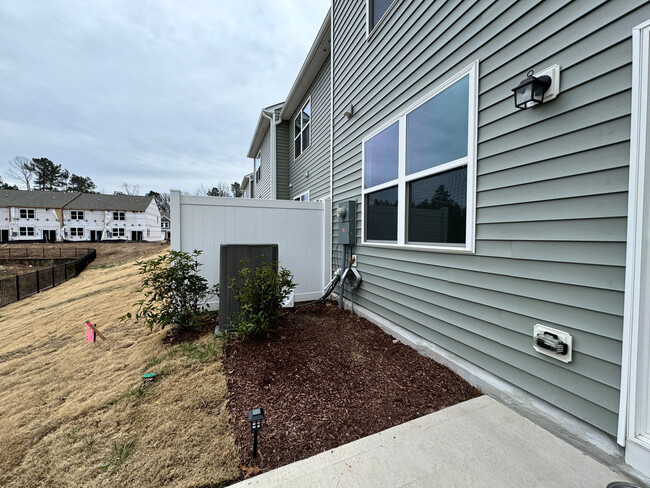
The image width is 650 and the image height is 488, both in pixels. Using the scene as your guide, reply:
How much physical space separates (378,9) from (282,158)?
17.9 feet

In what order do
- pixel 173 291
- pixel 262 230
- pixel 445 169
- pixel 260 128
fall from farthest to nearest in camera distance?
pixel 260 128, pixel 262 230, pixel 173 291, pixel 445 169

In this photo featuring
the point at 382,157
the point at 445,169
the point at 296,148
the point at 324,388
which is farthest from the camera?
the point at 296,148

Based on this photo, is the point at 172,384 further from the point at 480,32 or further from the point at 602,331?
the point at 480,32

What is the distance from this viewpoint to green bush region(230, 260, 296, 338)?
2977 mm

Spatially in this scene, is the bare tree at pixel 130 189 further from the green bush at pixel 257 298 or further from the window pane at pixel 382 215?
the window pane at pixel 382 215

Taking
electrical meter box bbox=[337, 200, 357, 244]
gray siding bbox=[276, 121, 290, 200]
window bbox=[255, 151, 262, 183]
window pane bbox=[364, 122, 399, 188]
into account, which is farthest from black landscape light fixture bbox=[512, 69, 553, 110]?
window bbox=[255, 151, 262, 183]

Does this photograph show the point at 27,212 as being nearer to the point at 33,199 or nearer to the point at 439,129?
the point at 33,199

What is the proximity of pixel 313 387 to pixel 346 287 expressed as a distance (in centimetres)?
236

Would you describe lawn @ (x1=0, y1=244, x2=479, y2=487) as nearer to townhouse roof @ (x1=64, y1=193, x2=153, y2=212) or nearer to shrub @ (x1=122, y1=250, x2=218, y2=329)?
shrub @ (x1=122, y1=250, x2=218, y2=329)

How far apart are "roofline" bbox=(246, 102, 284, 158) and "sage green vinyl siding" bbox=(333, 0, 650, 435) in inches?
265

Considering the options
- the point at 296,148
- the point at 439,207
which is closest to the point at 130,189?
the point at 296,148

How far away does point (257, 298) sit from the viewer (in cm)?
307

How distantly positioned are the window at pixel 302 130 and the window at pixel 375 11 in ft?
10.3

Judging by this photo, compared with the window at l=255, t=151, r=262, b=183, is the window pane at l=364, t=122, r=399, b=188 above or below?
below
